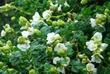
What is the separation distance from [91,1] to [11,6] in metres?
0.70

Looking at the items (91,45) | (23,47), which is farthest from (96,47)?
(23,47)

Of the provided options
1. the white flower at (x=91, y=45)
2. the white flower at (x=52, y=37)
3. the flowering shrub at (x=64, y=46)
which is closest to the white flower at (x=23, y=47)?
the flowering shrub at (x=64, y=46)

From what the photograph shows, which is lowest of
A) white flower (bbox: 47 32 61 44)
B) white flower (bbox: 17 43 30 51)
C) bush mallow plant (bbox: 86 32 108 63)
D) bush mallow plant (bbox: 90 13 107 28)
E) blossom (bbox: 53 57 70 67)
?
blossom (bbox: 53 57 70 67)

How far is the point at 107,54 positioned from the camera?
2.45 m

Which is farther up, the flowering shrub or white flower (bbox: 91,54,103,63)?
the flowering shrub

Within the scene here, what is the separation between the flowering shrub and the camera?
2361mm

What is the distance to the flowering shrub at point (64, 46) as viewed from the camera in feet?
7.75

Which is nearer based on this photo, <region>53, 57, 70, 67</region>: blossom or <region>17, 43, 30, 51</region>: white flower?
<region>53, 57, 70, 67</region>: blossom

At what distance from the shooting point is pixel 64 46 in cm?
238

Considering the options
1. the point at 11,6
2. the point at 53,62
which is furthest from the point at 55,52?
the point at 11,6

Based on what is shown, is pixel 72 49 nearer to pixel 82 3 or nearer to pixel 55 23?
pixel 55 23

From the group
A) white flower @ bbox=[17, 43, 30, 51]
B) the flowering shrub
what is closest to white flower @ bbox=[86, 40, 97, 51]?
the flowering shrub

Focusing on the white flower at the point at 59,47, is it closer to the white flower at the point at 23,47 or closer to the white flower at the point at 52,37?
the white flower at the point at 52,37

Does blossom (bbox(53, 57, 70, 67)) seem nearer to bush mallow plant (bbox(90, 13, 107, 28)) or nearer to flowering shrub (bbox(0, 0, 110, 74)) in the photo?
flowering shrub (bbox(0, 0, 110, 74))
